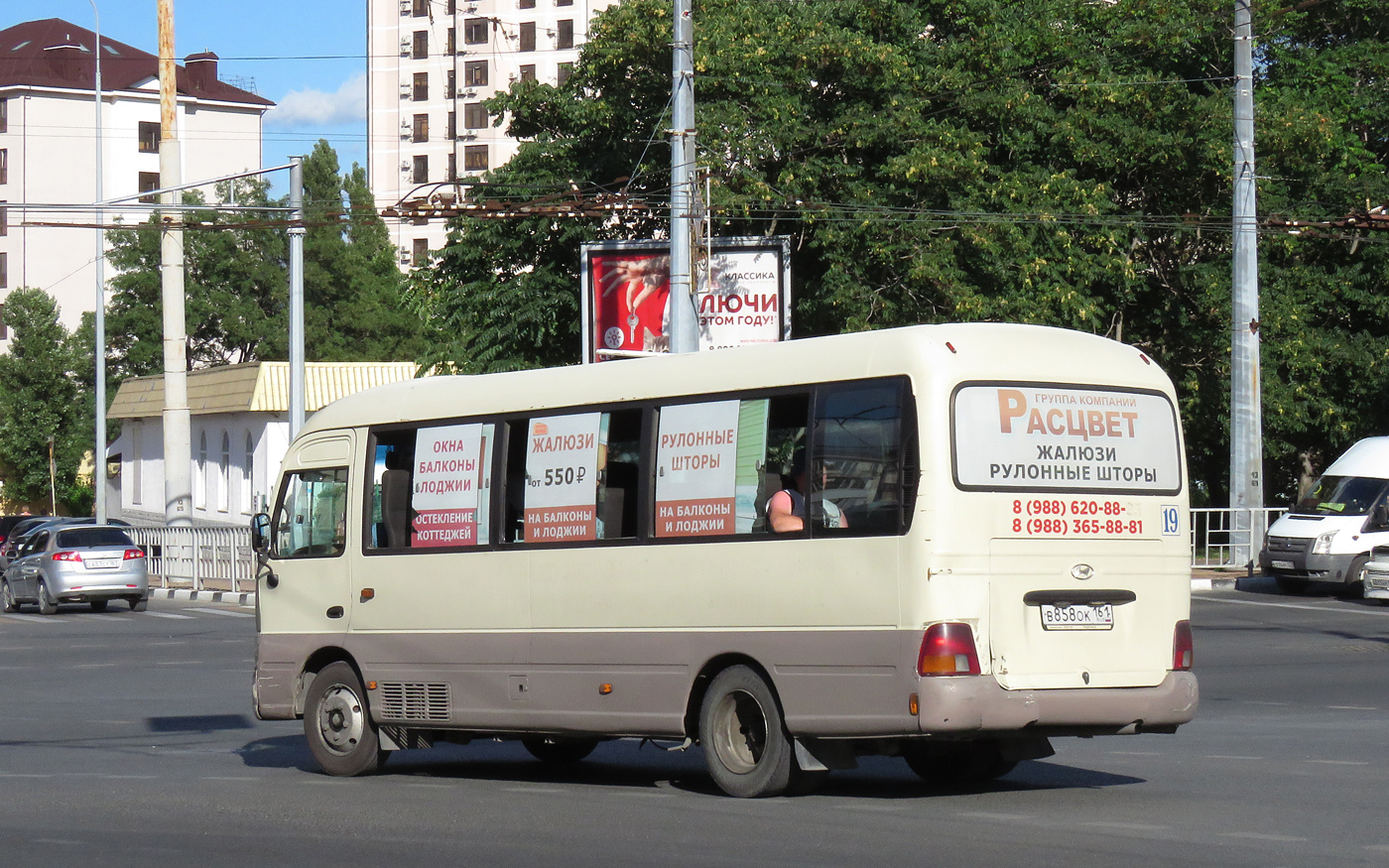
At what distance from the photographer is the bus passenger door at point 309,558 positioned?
12.3 meters

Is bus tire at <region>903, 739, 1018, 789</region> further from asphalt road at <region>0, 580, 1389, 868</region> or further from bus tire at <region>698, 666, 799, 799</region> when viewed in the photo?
bus tire at <region>698, 666, 799, 799</region>

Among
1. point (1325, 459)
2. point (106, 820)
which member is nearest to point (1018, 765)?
point (106, 820)

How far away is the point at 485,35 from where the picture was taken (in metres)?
109

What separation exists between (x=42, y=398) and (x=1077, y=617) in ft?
237

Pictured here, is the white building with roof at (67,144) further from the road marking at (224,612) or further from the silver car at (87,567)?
the road marking at (224,612)

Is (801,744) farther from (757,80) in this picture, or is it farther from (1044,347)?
(757,80)

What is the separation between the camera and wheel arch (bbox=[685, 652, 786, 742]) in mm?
10047

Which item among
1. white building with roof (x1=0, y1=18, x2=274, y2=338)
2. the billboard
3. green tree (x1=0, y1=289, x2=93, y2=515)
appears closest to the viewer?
the billboard

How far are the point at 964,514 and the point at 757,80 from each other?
86.5 feet

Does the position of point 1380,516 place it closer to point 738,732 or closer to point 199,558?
point 738,732

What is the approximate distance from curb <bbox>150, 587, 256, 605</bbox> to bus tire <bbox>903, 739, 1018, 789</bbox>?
25.8 meters

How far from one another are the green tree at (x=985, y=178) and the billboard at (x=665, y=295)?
1.64 meters

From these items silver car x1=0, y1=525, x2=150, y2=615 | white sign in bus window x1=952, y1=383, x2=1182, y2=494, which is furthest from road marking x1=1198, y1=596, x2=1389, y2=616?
silver car x1=0, y1=525, x2=150, y2=615

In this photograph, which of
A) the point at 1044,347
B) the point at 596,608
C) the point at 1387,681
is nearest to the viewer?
the point at 1044,347
